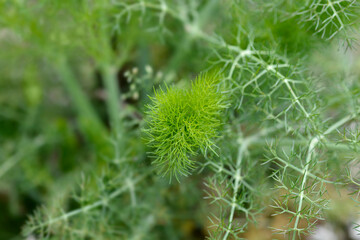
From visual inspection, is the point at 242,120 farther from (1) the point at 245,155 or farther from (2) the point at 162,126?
(2) the point at 162,126

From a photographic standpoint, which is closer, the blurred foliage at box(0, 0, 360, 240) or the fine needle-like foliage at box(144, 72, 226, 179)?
the fine needle-like foliage at box(144, 72, 226, 179)

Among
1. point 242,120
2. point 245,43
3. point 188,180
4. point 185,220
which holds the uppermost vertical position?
point 245,43

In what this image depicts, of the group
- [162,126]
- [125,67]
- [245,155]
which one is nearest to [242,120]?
[245,155]

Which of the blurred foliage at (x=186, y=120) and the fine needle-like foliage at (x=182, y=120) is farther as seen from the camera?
the blurred foliage at (x=186, y=120)

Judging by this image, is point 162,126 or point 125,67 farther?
point 125,67

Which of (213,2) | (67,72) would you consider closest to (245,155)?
(213,2)

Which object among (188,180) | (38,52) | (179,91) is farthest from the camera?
(38,52)

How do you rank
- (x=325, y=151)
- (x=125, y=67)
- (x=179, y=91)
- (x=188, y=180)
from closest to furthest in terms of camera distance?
(x=179, y=91) < (x=325, y=151) < (x=188, y=180) < (x=125, y=67)

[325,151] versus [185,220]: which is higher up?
[325,151]

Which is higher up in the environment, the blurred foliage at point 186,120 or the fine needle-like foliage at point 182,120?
the fine needle-like foliage at point 182,120

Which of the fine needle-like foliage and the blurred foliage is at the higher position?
the fine needle-like foliage
